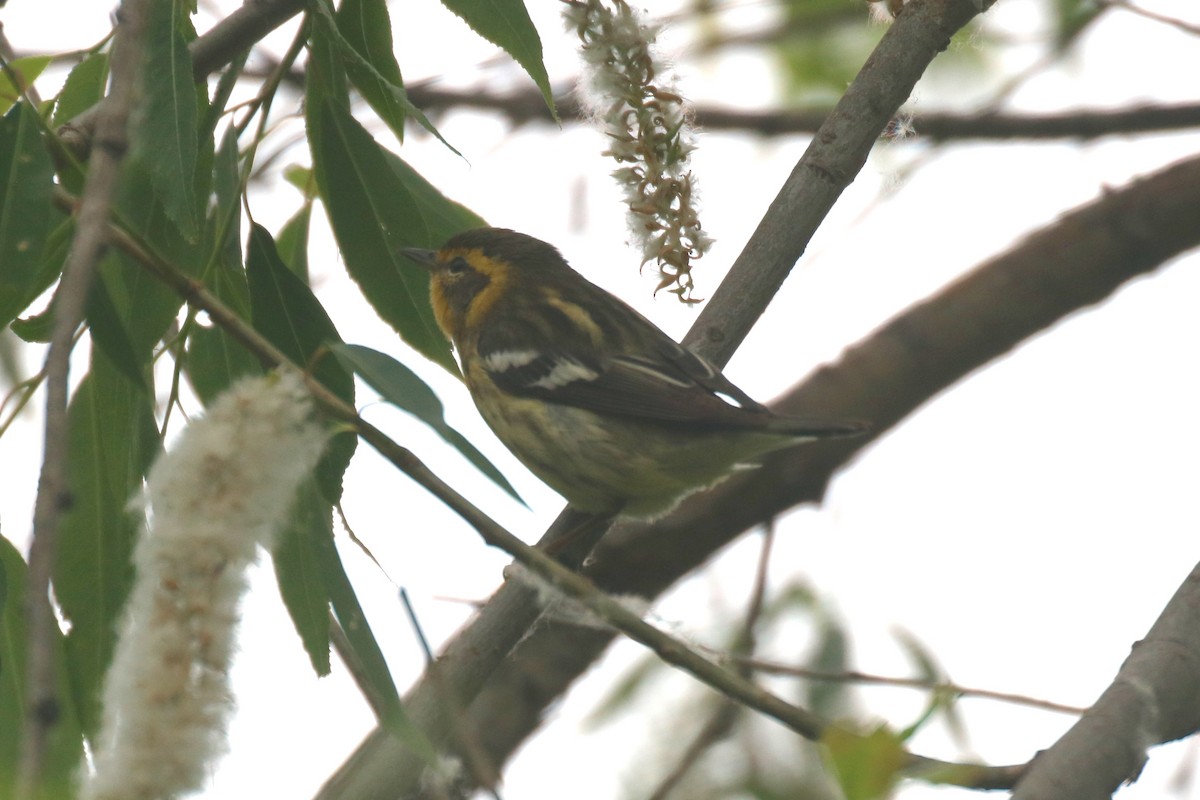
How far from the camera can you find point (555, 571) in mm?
1792

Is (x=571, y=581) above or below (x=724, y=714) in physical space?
below

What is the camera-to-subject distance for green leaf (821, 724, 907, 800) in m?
1.50

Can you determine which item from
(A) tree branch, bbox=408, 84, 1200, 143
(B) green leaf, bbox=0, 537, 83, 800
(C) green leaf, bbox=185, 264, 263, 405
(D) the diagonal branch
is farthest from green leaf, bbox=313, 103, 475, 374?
(A) tree branch, bbox=408, 84, 1200, 143

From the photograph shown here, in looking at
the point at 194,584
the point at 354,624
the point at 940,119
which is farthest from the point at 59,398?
the point at 940,119

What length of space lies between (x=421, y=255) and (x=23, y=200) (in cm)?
145

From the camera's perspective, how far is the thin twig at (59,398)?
125 centimetres

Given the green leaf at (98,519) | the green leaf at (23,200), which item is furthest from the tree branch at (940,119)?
the green leaf at (23,200)

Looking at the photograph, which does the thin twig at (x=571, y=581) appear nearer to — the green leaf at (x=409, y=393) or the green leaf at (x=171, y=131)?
the green leaf at (x=409, y=393)

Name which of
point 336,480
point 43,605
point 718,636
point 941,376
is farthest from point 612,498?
point 43,605

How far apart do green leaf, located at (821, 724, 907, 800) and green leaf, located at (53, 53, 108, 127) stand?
89.0 inches

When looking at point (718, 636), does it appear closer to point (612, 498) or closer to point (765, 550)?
point (765, 550)

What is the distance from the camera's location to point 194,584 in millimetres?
1591

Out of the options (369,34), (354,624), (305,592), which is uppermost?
(369,34)

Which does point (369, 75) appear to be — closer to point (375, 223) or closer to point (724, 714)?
point (375, 223)
